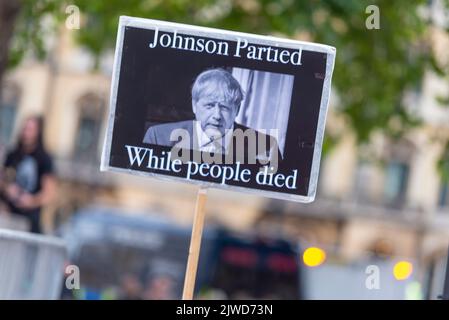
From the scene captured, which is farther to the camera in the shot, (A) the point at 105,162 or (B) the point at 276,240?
(B) the point at 276,240

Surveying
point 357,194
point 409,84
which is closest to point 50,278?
point 409,84

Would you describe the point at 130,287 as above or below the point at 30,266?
below

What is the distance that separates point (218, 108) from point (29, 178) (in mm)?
7287

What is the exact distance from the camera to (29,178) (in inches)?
586

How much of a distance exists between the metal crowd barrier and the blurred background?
0.05 ft

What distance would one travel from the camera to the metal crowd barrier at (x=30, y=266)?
10625 millimetres

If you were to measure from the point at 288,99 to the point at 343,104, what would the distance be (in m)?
16.9

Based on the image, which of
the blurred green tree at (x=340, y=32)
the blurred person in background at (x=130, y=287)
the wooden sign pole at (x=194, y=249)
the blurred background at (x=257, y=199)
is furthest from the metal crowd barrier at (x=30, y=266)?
the blurred person in background at (x=130, y=287)

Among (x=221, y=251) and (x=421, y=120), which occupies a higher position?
(x=421, y=120)

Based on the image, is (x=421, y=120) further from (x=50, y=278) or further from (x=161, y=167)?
(x=161, y=167)

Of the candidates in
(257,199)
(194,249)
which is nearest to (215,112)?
(194,249)

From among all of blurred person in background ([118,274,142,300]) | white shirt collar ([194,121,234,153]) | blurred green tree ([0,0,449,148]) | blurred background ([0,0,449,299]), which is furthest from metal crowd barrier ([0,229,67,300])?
blurred person in background ([118,274,142,300])

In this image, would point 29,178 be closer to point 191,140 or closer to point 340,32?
point 191,140
